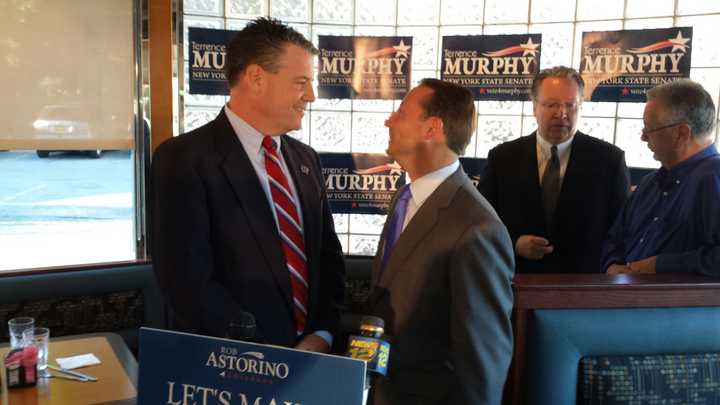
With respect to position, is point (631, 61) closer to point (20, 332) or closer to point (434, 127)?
point (434, 127)

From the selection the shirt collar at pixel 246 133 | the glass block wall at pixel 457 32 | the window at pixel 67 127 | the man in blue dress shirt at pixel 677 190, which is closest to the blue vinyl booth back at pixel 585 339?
the man in blue dress shirt at pixel 677 190

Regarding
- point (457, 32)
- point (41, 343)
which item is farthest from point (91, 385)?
point (457, 32)

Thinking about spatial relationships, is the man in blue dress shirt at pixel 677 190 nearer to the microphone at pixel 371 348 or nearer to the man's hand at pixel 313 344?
the man's hand at pixel 313 344

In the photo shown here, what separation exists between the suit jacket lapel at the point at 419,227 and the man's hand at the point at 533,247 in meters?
1.02

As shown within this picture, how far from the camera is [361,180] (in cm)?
445

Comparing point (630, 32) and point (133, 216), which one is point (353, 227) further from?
point (630, 32)

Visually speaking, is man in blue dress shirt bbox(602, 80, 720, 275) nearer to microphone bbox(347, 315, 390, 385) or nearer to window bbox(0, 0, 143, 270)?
microphone bbox(347, 315, 390, 385)

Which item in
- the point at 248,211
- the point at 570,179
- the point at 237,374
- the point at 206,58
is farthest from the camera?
the point at 206,58

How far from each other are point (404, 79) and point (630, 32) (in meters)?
1.55

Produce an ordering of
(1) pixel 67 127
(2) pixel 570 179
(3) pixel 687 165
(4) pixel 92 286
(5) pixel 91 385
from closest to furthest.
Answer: (3) pixel 687 165
(5) pixel 91 385
(2) pixel 570 179
(4) pixel 92 286
(1) pixel 67 127

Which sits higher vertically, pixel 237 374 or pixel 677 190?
pixel 677 190

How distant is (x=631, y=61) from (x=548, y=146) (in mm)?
1672

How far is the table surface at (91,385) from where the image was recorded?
6.67 feet

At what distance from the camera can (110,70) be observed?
3.70 m
